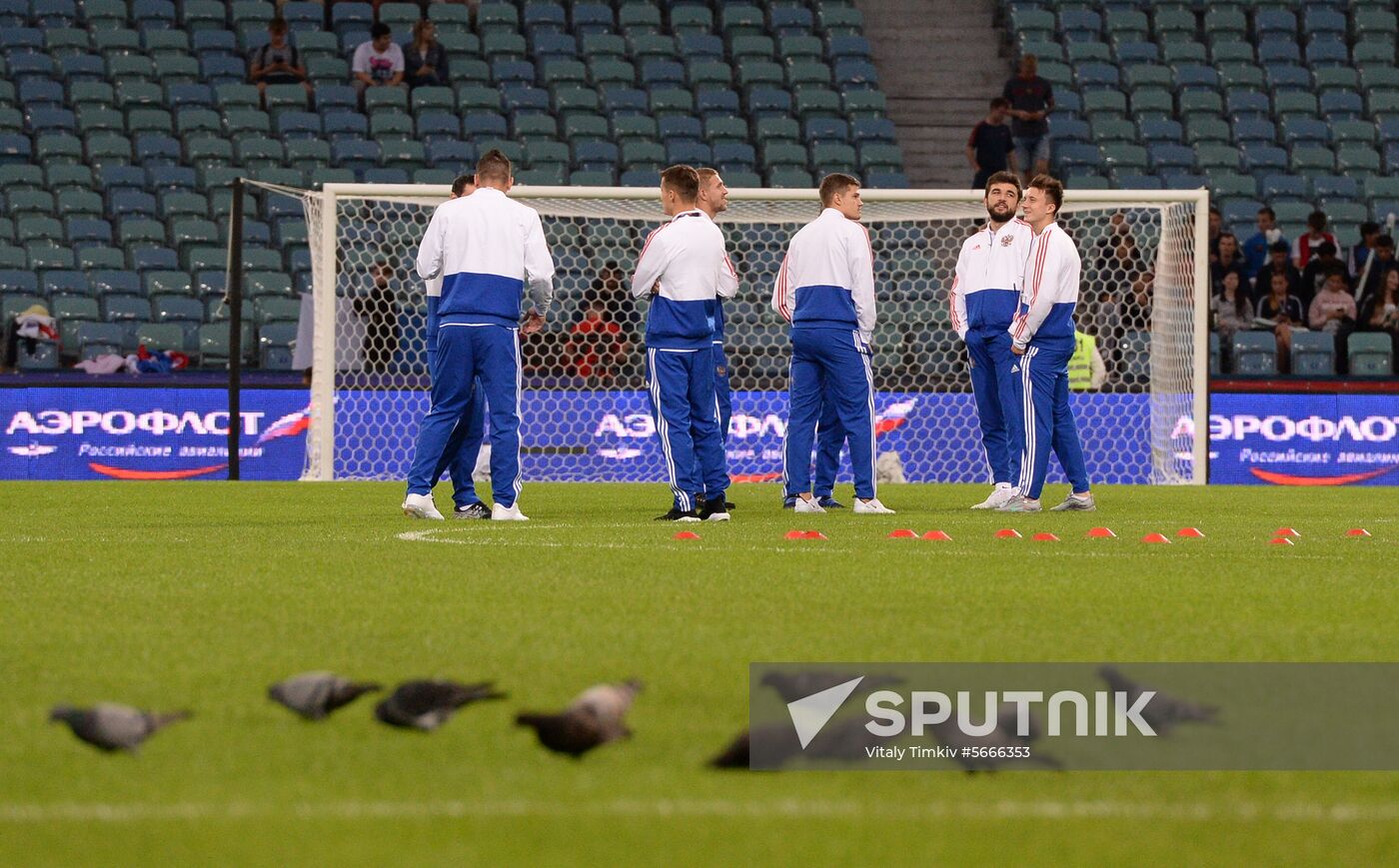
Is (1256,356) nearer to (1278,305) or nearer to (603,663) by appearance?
(1278,305)

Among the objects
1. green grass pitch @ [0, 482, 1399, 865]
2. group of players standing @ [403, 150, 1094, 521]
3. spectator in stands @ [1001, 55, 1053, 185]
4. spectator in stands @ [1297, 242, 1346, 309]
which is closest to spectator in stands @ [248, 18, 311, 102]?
spectator in stands @ [1001, 55, 1053, 185]

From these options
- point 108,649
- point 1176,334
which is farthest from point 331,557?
point 1176,334

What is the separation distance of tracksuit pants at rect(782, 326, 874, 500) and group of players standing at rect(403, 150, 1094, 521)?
0.04ft

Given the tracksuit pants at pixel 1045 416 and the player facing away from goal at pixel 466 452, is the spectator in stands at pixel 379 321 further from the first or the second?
the tracksuit pants at pixel 1045 416

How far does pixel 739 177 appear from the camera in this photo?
62.8 ft

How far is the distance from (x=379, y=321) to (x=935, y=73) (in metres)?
9.85

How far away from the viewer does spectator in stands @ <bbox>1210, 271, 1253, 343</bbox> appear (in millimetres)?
17875

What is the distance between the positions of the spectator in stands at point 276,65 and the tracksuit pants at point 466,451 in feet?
38.7

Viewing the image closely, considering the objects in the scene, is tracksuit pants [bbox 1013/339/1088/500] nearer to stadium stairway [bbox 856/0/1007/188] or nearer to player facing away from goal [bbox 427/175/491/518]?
player facing away from goal [bbox 427/175/491/518]

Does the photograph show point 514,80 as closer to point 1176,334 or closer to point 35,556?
point 1176,334

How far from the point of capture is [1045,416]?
10469mm

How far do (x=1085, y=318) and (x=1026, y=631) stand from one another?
12698mm

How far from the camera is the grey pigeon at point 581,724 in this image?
3.06m

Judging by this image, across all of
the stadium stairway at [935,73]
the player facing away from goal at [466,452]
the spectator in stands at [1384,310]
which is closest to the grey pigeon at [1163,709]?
the player facing away from goal at [466,452]
